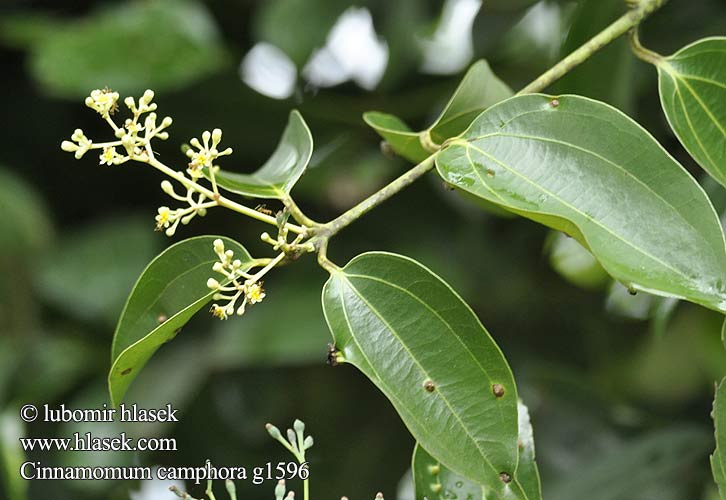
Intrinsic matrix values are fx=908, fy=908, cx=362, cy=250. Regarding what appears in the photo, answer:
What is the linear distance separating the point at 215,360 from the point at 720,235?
0.82 metres

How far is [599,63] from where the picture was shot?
0.72 m

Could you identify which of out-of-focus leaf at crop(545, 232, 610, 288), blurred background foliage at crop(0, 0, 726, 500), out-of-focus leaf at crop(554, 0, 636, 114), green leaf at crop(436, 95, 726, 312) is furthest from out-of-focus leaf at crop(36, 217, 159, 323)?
green leaf at crop(436, 95, 726, 312)

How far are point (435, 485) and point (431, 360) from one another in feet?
0.45

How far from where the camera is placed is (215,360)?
45.6 inches

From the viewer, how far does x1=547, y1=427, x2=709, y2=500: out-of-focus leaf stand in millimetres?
1035

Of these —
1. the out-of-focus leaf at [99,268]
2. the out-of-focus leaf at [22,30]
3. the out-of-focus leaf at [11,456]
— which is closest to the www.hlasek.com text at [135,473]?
the out-of-focus leaf at [11,456]

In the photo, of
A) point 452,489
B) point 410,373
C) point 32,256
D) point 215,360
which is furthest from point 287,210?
point 32,256

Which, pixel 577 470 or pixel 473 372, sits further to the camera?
pixel 577 470

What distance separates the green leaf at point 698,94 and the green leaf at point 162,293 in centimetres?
27

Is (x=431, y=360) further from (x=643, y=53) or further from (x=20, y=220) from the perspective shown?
(x=20, y=220)

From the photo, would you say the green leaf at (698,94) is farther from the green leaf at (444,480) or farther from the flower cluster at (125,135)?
the flower cluster at (125,135)

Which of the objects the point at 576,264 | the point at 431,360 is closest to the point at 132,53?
the point at 576,264

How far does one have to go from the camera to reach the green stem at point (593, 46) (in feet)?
1.75

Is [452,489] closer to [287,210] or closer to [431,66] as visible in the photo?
[287,210]
